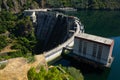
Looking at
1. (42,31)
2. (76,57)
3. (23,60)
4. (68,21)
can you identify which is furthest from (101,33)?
(23,60)

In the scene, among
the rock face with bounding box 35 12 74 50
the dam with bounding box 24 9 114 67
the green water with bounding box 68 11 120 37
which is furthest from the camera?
the green water with bounding box 68 11 120 37

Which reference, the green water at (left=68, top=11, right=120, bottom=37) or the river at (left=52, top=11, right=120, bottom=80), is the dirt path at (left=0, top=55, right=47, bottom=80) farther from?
the green water at (left=68, top=11, right=120, bottom=37)

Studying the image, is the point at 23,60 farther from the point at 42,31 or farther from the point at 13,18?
the point at 13,18

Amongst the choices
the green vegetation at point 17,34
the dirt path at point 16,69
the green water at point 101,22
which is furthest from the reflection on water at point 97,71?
the green water at point 101,22

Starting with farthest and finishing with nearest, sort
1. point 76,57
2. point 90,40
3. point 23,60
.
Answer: point 76,57 < point 90,40 < point 23,60

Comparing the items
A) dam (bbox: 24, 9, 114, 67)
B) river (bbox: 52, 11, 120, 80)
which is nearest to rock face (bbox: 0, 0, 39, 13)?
dam (bbox: 24, 9, 114, 67)

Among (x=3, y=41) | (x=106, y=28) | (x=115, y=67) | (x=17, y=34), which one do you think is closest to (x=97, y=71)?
(x=115, y=67)

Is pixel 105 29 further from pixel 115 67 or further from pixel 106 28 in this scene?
pixel 115 67
